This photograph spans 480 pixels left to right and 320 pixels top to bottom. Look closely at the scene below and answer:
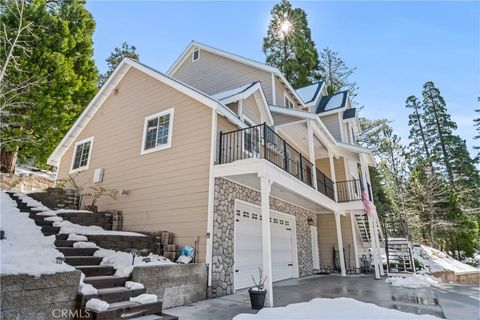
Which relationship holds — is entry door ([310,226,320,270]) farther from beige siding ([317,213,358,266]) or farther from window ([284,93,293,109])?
window ([284,93,293,109])

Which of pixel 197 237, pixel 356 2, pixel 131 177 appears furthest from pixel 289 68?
pixel 197 237

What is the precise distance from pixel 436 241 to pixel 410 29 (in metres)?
20.2

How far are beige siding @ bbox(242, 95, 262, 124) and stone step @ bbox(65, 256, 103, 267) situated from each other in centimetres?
655

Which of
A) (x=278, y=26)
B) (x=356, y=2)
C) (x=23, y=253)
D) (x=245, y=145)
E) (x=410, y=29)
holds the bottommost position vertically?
(x=23, y=253)

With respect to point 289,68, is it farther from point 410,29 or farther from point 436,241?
point 436,241

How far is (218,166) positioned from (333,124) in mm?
10823

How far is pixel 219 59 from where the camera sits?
1339cm

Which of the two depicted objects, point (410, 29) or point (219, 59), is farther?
point (219, 59)

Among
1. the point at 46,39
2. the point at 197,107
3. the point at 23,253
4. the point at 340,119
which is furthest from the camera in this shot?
the point at 340,119

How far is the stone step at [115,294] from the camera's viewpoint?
12.4 ft

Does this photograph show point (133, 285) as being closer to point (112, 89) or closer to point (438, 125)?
point (112, 89)

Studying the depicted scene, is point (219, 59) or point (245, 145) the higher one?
point (219, 59)

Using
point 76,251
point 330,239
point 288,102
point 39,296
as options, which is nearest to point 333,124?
point 288,102

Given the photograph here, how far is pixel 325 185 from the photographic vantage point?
11633mm
